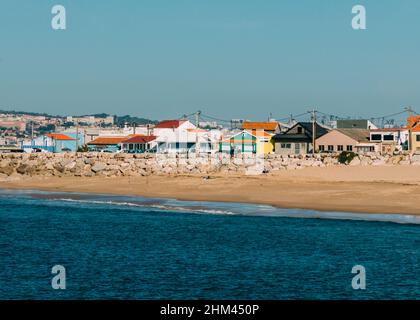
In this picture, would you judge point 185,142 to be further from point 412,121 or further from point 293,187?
point 293,187

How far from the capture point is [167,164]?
275 feet

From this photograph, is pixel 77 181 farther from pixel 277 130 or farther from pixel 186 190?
pixel 277 130

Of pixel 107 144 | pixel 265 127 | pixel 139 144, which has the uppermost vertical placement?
pixel 265 127

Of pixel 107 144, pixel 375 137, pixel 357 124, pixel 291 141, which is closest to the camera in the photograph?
pixel 291 141

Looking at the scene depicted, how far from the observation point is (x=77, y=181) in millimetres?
78312

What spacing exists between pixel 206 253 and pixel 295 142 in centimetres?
7207

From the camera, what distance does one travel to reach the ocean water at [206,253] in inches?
1129

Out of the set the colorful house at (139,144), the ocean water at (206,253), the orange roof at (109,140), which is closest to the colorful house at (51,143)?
the orange roof at (109,140)

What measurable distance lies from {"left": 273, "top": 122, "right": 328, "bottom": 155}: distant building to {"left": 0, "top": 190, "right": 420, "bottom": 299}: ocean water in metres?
53.6

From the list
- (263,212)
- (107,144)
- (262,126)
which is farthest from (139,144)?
(263,212)

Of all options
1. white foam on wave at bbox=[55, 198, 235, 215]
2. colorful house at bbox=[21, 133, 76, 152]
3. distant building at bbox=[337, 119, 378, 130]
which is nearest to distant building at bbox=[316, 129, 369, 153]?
distant building at bbox=[337, 119, 378, 130]

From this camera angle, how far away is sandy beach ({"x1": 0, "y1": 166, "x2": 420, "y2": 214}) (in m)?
53.3

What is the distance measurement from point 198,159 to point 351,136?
95.6 feet
